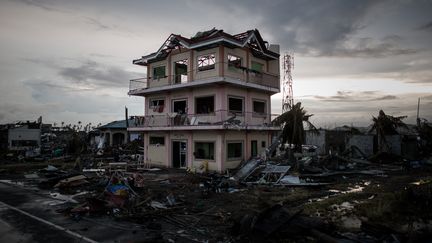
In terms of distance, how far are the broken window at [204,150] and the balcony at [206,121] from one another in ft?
6.58

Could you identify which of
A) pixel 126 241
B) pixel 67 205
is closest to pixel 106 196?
pixel 67 205

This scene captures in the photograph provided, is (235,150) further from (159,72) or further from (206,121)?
(159,72)

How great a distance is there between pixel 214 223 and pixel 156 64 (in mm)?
23255

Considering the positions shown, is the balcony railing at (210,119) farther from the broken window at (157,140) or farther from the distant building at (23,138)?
the distant building at (23,138)

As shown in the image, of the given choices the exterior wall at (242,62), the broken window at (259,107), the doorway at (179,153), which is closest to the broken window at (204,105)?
the exterior wall at (242,62)

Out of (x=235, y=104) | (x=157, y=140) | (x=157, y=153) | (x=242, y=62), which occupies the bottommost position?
(x=157, y=153)

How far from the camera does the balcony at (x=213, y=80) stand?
81.9 feet

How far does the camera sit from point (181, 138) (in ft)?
92.1

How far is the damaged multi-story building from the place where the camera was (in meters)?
25.1

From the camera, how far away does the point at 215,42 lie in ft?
80.2

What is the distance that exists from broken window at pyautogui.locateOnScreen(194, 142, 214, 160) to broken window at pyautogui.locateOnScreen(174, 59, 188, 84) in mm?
6808

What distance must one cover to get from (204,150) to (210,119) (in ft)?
9.79

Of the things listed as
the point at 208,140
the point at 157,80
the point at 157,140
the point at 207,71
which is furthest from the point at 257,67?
the point at 157,140

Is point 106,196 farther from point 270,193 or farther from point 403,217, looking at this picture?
point 403,217
